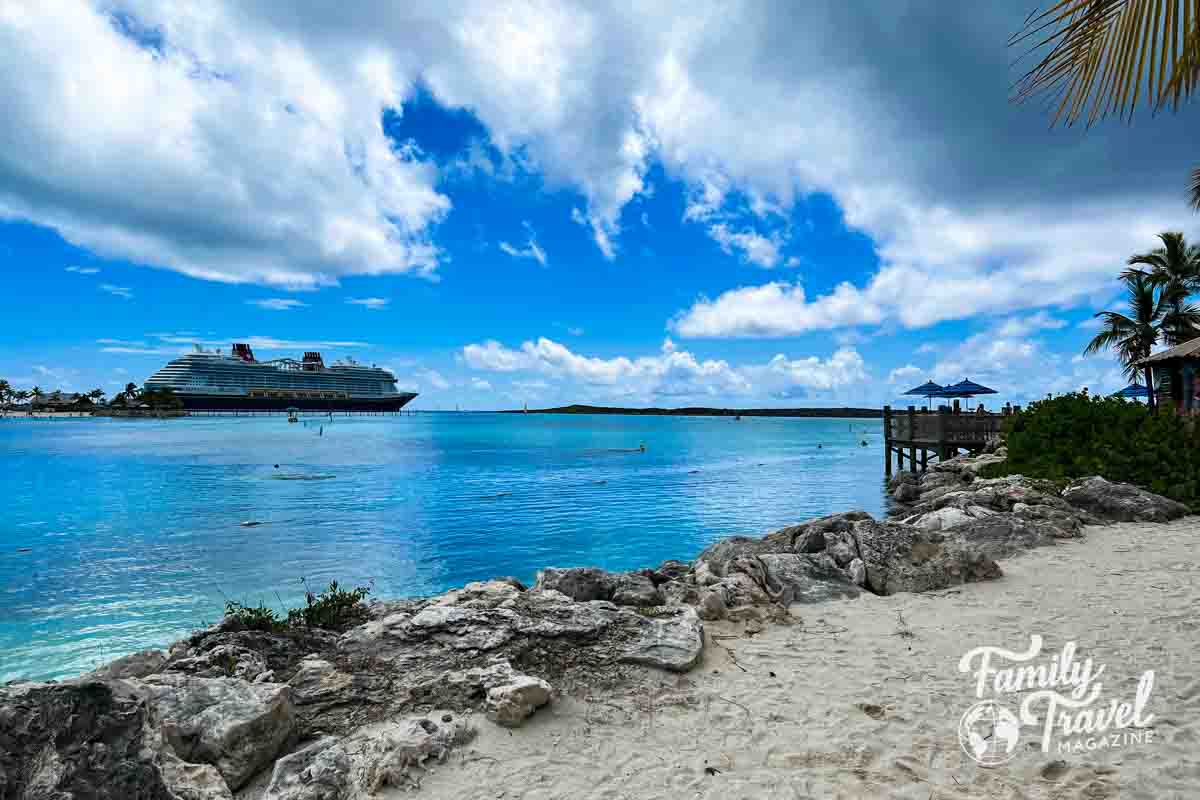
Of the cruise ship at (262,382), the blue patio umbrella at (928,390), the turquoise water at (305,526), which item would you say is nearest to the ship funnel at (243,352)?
the cruise ship at (262,382)

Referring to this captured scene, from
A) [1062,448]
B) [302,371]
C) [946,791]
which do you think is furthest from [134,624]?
[302,371]

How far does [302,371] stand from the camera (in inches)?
5187

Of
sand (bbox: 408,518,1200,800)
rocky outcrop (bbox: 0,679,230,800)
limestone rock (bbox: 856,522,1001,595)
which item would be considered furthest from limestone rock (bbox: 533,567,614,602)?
rocky outcrop (bbox: 0,679,230,800)

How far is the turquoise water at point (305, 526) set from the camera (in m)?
10.6

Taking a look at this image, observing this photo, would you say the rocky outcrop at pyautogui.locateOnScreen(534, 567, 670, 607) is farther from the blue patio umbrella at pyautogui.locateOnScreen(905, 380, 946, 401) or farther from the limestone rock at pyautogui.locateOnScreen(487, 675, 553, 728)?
the blue patio umbrella at pyautogui.locateOnScreen(905, 380, 946, 401)

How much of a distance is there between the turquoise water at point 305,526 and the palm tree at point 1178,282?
15.6 metres

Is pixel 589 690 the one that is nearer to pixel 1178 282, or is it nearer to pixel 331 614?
pixel 331 614

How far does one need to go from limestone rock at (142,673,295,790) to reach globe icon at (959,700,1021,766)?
422cm

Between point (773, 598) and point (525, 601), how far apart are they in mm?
2751

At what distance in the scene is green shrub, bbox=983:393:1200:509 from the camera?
12.5m

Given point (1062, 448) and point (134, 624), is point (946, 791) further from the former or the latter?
point (1062, 448)

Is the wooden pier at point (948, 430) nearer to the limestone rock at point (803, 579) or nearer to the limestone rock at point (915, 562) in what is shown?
the limestone rock at point (915, 562)

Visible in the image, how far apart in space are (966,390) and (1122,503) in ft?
70.7

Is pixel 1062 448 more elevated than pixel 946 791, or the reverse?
pixel 1062 448
